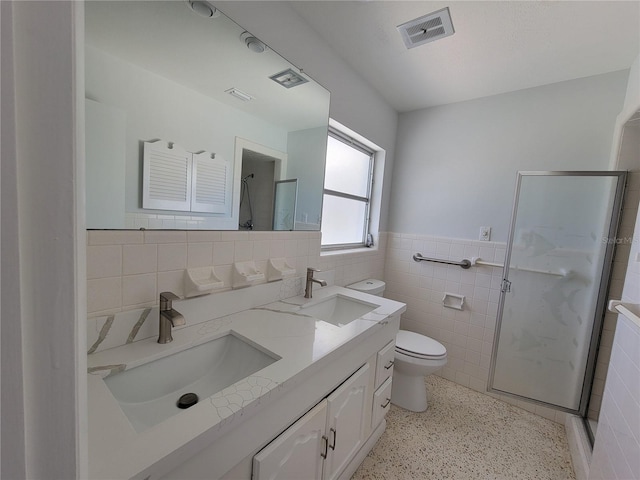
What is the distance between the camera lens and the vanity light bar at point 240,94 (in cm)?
117

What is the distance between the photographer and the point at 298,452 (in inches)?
35.2

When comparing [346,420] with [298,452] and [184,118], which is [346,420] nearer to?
[298,452]

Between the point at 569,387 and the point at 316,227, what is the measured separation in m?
2.05

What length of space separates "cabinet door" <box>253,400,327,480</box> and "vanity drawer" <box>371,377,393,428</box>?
483mm

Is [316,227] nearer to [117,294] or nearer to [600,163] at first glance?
[117,294]

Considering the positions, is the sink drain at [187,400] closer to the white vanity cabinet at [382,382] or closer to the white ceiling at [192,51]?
the white vanity cabinet at [382,382]

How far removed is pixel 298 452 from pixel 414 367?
1.15 m

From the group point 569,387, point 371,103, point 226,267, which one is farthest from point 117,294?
point 569,387

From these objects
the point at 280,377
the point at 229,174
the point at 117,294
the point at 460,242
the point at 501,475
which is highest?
the point at 229,174

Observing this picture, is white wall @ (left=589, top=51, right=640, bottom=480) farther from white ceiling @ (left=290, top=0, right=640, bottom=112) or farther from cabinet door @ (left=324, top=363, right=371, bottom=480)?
cabinet door @ (left=324, top=363, right=371, bottom=480)

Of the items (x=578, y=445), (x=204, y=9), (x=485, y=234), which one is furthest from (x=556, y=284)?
(x=204, y=9)

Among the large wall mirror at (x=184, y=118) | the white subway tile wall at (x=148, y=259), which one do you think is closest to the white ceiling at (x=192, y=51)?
the large wall mirror at (x=184, y=118)

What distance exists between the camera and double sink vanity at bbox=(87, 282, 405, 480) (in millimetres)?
579

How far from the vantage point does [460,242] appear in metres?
2.19
